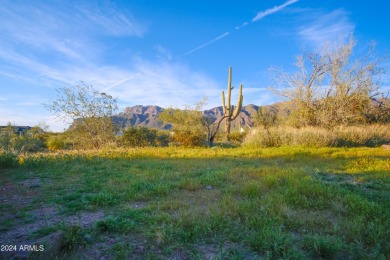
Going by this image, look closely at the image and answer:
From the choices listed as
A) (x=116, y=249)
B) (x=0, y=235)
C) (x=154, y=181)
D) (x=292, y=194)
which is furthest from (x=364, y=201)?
(x=0, y=235)

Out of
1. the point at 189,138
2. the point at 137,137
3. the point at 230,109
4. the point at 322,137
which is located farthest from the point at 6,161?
the point at 230,109

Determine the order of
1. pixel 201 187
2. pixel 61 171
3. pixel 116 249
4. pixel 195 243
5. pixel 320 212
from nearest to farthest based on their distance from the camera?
pixel 116 249, pixel 195 243, pixel 320 212, pixel 201 187, pixel 61 171

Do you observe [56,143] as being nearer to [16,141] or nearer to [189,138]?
[16,141]

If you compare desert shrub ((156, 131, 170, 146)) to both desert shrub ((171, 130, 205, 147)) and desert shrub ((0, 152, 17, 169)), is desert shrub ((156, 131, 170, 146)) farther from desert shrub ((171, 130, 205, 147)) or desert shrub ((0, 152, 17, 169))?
desert shrub ((0, 152, 17, 169))

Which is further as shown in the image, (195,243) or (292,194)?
(292,194)

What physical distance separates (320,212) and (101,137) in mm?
14241

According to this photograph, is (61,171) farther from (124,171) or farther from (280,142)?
(280,142)

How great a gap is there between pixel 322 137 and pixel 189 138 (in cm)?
760

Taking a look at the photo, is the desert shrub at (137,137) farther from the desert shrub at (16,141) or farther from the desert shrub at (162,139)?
the desert shrub at (16,141)

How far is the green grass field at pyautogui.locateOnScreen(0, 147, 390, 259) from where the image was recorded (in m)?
2.40

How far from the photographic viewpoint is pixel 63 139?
17.1 m

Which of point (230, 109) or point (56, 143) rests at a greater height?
point (230, 109)

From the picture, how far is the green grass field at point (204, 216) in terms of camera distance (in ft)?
7.88

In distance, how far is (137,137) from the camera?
15773 mm
